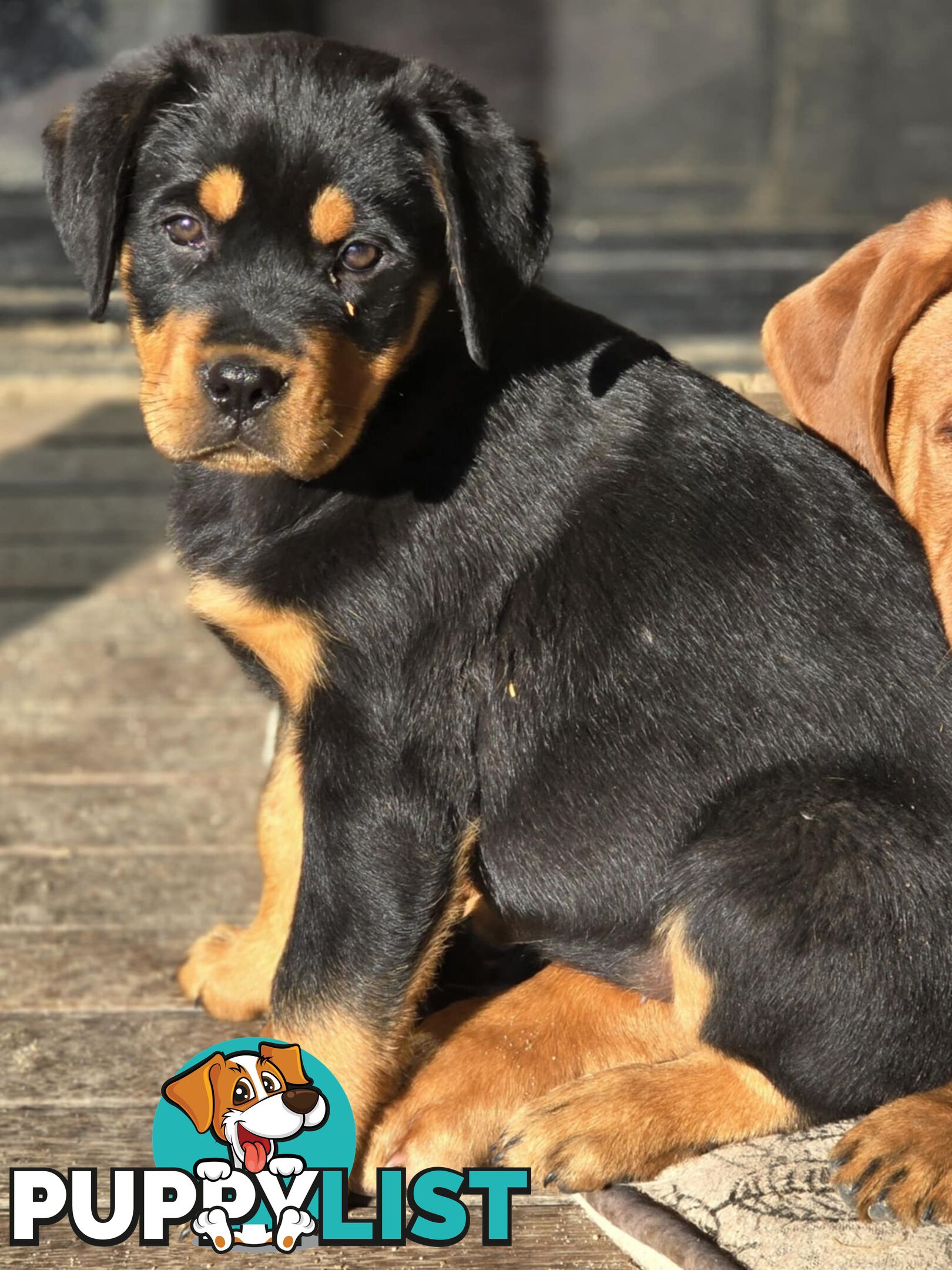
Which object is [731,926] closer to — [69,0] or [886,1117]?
[886,1117]

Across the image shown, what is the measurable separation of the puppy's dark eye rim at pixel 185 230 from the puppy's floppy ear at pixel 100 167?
0.37 ft

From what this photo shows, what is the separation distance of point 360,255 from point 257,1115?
60.3 inches

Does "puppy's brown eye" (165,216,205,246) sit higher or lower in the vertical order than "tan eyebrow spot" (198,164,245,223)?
lower

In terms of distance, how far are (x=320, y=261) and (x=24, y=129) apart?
24.9ft

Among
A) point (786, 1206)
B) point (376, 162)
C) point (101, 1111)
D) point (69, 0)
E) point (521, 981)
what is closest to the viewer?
point (786, 1206)

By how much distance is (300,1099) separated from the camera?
9.05 ft

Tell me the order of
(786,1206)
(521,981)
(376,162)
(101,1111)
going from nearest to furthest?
(786,1206) < (376,162) < (101,1111) < (521,981)

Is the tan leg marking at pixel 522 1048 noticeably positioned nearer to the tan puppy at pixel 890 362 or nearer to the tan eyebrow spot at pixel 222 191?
the tan puppy at pixel 890 362

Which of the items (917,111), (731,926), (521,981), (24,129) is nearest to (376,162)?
(731,926)

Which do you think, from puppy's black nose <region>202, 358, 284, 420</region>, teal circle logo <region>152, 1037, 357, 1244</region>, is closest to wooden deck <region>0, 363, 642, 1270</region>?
teal circle logo <region>152, 1037, 357, 1244</region>

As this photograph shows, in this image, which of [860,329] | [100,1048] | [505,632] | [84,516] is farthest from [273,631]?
[84,516]

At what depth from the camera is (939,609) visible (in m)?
2.93

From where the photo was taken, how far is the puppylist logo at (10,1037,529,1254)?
2699 mm

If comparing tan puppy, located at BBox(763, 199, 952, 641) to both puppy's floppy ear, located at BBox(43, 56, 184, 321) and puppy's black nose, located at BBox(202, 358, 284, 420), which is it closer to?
puppy's black nose, located at BBox(202, 358, 284, 420)
